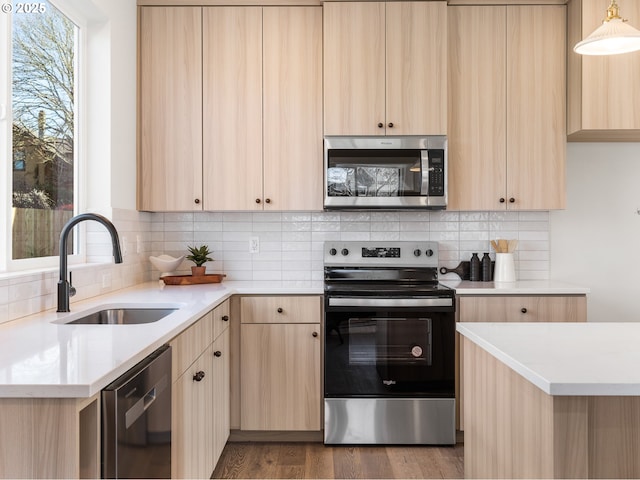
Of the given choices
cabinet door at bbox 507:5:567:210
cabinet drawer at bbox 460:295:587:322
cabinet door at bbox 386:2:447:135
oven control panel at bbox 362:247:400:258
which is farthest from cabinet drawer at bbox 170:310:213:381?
cabinet door at bbox 507:5:567:210

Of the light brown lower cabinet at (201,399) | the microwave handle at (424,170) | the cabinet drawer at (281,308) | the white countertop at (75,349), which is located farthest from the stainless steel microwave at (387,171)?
the white countertop at (75,349)

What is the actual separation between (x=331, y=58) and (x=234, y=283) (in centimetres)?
148

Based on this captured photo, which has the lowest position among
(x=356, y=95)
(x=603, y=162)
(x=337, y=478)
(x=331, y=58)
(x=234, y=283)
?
(x=337, y=478)

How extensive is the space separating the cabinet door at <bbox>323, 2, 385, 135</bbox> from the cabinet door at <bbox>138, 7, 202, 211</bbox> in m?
0.81

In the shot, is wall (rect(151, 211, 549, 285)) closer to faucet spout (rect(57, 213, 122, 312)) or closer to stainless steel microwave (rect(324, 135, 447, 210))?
stainless steel microwave (rect(324, 135, 447, 210))

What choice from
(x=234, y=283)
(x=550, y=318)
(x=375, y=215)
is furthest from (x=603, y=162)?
(x=234, y=283)

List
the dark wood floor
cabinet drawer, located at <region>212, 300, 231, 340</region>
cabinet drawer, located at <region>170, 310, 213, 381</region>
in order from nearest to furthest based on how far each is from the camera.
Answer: cabinet drawer, located at <region>170, 310, 213, 381</region> < cabinet drawer, located at <region>212, 300, 231, 340</region> < the dark wood floor

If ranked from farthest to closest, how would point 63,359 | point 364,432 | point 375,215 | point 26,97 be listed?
point 375,215 → point 364,432 → point 26,97 → point 63,359

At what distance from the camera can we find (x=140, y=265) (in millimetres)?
3131

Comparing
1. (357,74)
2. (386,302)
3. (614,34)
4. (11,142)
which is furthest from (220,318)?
(614,34)

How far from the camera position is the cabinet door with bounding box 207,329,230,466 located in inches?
93.4

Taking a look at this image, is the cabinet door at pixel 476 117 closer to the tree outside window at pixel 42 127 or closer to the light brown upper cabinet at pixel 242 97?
the light brown upper cabinet at pixel 242 97

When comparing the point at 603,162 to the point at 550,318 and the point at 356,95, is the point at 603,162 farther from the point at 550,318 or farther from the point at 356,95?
the point at 356,95

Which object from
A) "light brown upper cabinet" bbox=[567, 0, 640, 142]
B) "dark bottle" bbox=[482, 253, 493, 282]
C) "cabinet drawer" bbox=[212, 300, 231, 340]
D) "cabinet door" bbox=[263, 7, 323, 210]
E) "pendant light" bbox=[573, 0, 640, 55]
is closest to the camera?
"pendant light" bbox=[573, 0, 640, 55]
